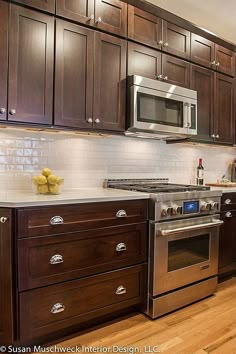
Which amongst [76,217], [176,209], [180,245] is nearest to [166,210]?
[176,209]

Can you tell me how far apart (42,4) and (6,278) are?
1.79m

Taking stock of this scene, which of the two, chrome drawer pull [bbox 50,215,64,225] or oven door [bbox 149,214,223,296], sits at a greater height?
chrome drawer pull [bbox 50,215,64,225]

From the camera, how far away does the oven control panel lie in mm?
2125

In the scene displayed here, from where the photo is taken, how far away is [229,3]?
2822mm

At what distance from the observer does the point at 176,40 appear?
2.69 metres

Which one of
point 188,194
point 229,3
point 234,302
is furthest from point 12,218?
point 229,3

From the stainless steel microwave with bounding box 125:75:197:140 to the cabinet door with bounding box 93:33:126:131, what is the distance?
87 millimetres

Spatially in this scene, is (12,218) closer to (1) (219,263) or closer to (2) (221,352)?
(2) (221,352)

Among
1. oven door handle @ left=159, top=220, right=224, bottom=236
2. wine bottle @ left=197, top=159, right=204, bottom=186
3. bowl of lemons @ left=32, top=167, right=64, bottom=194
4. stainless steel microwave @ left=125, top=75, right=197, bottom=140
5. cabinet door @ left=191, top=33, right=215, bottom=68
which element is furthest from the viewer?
wine bottle @ left=197, top=159, right=204, bottom=186

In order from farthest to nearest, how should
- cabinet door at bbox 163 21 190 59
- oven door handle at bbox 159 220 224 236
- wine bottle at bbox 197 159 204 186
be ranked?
wine bottle at bbox 197 159 204 186
cabinet door at bbox 163 21 190 59
oven door handle at bbox 159 220 224 236

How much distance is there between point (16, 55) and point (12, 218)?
106cm

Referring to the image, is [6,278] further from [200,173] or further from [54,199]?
[200,173]

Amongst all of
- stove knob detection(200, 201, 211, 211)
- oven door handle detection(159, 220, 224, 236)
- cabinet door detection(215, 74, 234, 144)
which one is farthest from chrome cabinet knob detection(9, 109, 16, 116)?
cabinet door detection(215, 74, 234, 144)

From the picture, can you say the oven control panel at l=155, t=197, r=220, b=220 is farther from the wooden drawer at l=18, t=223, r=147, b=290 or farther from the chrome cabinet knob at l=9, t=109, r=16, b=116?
the chrome cabinet knob at l=9, t=109, r=16, b=116
